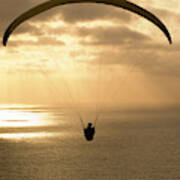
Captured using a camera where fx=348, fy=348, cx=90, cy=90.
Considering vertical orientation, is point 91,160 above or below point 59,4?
above

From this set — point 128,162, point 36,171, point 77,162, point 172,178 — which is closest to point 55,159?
point 77,162

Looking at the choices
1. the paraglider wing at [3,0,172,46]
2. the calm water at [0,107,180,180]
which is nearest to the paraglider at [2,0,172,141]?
the paraglider wing at [3,0,172,46]

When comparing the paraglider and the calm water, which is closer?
the paraglider

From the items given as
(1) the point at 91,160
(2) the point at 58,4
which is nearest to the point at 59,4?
(2) the point at 58,4

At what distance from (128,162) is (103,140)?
155 feet

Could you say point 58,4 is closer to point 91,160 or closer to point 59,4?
point 59,4

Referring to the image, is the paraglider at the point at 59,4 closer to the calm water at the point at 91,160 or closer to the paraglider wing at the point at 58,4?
the paraglider wing at the point at 58,4

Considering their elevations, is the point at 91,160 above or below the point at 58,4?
above

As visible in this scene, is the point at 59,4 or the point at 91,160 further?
the point at 91,160

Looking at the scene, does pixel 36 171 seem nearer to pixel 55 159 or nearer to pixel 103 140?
pixel 55 159

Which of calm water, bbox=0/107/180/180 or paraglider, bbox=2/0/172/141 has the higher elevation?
calm water, bbox=0/107/180/180

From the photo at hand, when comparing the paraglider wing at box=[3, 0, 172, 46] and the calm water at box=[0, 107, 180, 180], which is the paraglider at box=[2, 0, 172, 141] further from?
the calm water at box=[0, 107, 180, 180]

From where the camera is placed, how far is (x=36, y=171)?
312ft

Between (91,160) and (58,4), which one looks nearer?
(58,4)
